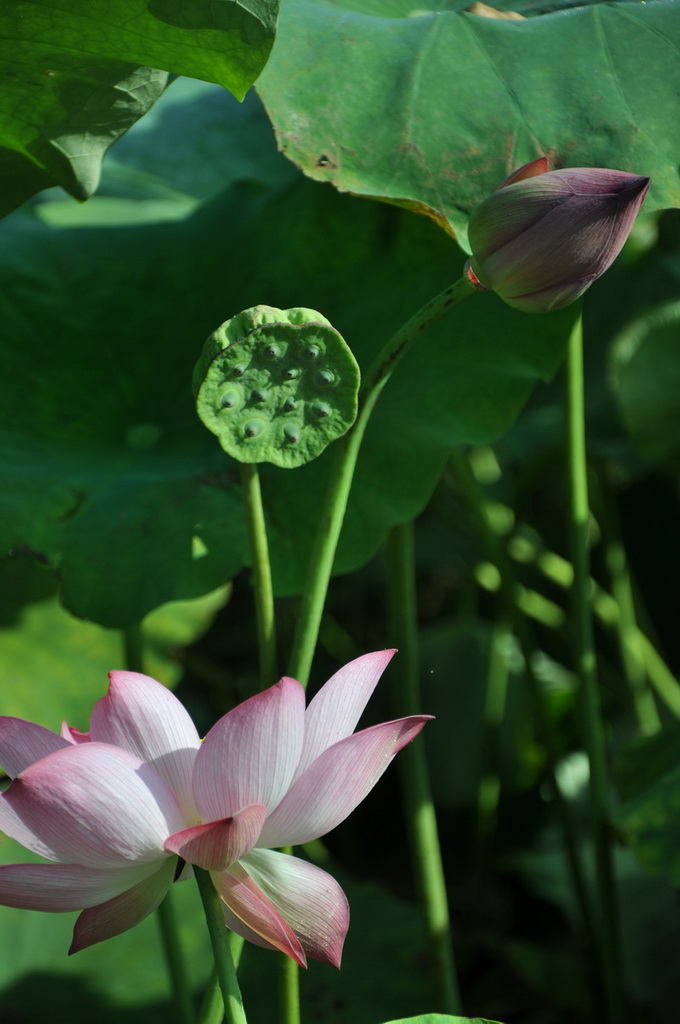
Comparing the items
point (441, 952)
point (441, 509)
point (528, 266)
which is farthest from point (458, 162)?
point (441, 509)

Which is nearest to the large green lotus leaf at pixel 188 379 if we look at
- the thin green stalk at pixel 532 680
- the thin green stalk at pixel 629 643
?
the thin green stalk at pixel 532 680

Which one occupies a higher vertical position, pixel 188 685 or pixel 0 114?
pixel 0 114

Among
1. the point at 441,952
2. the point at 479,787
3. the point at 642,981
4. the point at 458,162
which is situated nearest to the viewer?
the point at 458,162

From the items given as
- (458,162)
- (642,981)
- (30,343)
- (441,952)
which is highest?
(458,162)

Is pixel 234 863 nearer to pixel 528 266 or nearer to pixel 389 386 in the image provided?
pixel 528 266

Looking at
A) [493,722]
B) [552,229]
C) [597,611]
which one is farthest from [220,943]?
[597,611]

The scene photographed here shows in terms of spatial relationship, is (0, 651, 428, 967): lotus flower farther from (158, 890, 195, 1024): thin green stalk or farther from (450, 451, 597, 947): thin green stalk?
(450, 451, 597, 947): thin green stalk

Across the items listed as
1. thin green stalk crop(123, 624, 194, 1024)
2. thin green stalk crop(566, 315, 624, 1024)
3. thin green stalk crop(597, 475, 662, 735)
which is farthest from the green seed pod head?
thin green stalk crop(597, 475, 662, 735)
